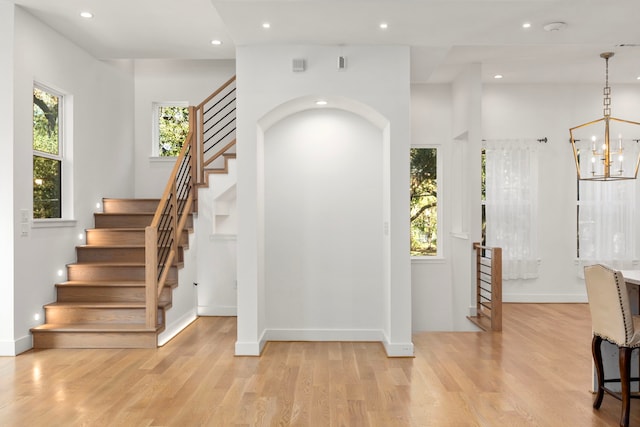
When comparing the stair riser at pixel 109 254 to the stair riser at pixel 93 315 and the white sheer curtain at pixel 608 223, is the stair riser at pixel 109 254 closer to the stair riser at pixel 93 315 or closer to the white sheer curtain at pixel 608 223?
the stair riser at pixel 93 315

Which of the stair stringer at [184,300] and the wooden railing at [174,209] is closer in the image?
the wooden railing at [174,209]

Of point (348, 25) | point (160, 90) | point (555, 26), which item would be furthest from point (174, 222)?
point (555, 26)

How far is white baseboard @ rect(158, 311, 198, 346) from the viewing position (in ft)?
17.8

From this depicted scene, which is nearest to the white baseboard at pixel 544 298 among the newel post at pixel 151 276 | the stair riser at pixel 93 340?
the newel post at pixel 151 276

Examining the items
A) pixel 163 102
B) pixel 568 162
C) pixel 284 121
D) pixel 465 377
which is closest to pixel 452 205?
pixel 568 162

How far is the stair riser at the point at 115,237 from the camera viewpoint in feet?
20.5

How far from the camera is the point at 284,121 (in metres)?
5.54

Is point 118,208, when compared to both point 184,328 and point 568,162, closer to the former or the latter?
point 184,328

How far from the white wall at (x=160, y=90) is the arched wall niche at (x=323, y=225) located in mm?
2732

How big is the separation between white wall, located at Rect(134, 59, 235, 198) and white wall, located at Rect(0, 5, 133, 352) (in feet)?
0.57

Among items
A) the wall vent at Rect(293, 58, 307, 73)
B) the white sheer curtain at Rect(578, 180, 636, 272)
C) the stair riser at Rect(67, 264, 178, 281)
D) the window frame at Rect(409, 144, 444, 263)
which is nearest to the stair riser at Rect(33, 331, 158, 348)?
the stair riser at Rect(67, 264, 178, 281)

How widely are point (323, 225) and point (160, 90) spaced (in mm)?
3909

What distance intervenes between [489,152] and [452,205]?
41.9 inches

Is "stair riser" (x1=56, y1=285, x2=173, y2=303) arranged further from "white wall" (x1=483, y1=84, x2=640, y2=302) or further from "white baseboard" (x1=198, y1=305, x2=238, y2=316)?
"white wall" (x1=483, y1=84, x2=640, y2=302)
